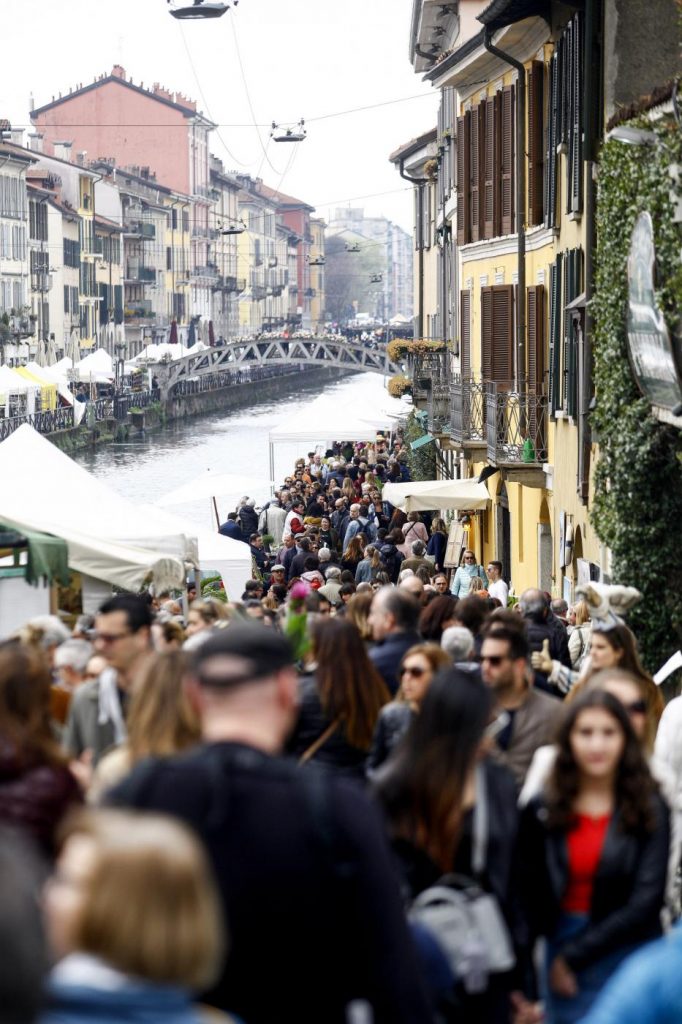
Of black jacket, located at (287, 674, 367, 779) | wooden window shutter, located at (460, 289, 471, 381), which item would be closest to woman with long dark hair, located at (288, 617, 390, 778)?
black jacket, located at (287, 674, 367, 779)

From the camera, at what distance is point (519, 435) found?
1988 cm

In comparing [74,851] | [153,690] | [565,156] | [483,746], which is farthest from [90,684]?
[565,156]

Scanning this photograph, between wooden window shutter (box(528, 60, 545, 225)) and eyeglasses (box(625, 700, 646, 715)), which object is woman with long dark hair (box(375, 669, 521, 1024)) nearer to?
eyeglasses (box(625, 700, 646, 715))

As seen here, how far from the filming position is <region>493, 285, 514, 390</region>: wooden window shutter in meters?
20.9

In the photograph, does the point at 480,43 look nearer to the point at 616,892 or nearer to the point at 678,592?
the point at 678,592

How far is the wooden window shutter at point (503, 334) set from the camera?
821 inches

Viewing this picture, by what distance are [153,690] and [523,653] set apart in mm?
1435

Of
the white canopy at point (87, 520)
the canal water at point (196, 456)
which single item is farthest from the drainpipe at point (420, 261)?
the white canopy at point (87, 520)

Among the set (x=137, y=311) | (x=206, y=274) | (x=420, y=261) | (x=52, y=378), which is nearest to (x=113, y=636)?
(x=420, y=261)

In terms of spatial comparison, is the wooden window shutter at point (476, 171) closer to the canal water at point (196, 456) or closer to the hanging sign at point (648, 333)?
the hanging sign at point (648, 333)

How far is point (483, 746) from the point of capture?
13.1 ft

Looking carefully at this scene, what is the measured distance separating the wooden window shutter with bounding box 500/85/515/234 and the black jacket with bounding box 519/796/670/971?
16912 mm

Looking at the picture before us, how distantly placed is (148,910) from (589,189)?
1408cm

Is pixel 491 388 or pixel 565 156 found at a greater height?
pixel 565 156
